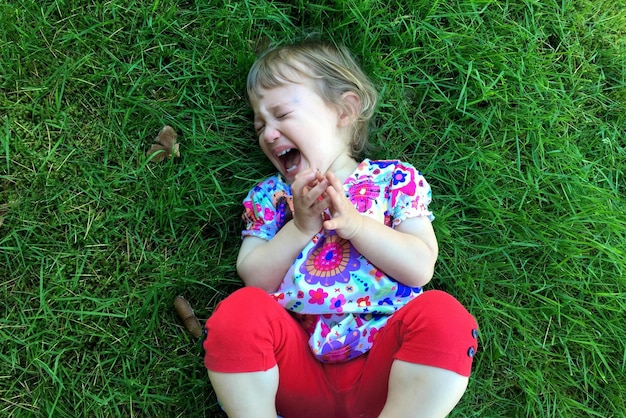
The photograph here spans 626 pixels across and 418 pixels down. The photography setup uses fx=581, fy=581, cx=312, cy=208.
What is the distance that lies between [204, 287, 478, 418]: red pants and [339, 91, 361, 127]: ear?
0.75m

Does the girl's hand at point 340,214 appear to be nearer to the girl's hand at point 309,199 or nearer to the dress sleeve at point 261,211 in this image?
the girl's hand at point 309,199

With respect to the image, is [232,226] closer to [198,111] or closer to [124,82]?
[198,111]

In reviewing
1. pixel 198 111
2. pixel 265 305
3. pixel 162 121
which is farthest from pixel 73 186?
pixel 265 305

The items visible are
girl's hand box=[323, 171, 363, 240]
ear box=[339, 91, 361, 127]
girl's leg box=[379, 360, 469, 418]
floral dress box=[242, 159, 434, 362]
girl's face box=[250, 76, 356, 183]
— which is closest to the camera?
girl's leg box=[379, 360, 469, 418]

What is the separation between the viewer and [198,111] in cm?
239

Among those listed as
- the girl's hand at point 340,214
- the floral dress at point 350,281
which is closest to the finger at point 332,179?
the girl's hand at point 340,214

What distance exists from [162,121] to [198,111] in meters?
0.15

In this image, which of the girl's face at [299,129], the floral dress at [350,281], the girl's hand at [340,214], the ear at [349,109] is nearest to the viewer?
the girl's hand at [340,214]

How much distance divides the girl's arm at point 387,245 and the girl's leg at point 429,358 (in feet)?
0.51

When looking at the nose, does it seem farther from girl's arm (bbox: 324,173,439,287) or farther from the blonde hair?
girl's arm (bbox: 324,173,439,287)

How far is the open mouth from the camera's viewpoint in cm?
223

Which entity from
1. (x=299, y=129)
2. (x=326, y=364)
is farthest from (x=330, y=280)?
(x=299, y=129)

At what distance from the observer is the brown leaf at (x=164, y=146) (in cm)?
232

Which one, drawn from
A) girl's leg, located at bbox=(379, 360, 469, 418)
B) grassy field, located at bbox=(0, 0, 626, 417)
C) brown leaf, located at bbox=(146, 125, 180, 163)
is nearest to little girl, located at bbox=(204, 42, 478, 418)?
girl's leg, located at bbox=(379, 360, 469, 418)
